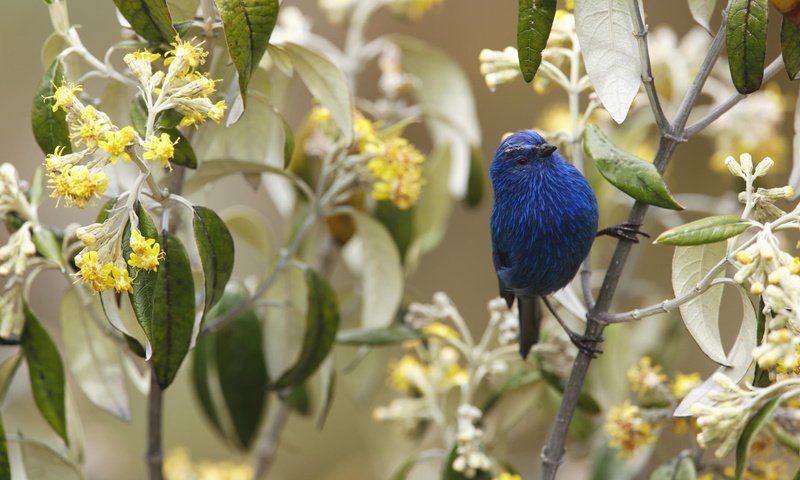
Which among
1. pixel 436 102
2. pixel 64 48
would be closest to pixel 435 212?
pixel 436 102

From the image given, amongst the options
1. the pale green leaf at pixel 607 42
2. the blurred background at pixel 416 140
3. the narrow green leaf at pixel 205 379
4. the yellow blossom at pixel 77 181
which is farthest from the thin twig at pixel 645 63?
the blurred background at pixel 416 140

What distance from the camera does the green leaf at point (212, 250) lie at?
4.06 ft

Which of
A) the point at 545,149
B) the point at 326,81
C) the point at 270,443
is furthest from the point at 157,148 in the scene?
the point at 270,443

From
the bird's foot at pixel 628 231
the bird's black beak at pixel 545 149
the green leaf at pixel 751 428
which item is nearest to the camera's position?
the green leaf at pixel 751 428

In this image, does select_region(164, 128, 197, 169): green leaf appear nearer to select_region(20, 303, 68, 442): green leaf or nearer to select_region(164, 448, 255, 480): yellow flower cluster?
select_region(20, 303, 68, 442): green leaf

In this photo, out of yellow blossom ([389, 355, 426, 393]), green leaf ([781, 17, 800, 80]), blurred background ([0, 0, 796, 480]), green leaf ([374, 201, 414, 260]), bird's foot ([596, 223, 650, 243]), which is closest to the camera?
green leaf ([781, 17, 800, 80])

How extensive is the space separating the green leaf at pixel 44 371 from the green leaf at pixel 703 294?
1.05m

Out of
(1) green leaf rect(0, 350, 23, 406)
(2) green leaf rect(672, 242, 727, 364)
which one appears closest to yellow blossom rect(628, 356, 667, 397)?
(2) green leaf rect(672, 242, 727, 364)

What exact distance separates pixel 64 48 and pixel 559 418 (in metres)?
1.05

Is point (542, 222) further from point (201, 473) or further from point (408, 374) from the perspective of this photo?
point (201, 473)

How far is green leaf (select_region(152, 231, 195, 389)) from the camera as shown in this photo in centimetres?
119

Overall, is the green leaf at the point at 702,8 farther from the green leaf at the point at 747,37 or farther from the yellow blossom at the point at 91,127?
the yellow blossom at the point at 91,127

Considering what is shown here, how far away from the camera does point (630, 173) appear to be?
1.19 meters

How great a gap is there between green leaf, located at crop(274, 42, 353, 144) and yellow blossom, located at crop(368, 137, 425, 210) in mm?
119
